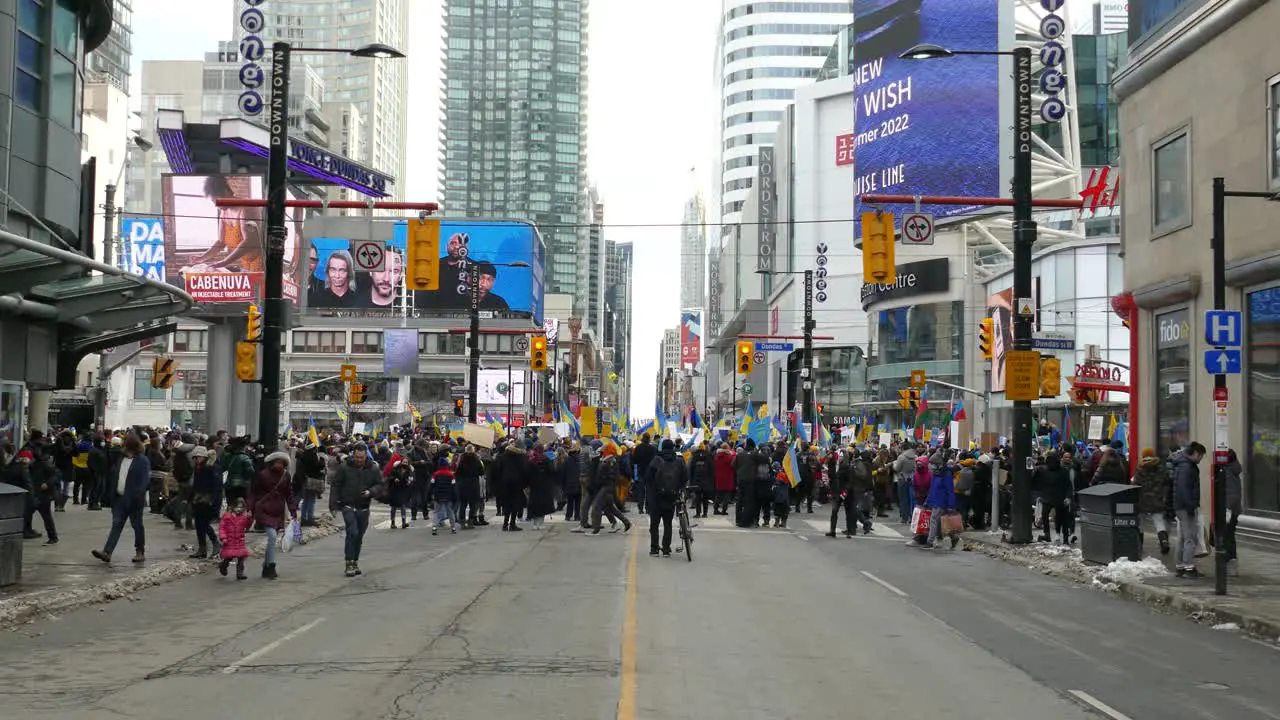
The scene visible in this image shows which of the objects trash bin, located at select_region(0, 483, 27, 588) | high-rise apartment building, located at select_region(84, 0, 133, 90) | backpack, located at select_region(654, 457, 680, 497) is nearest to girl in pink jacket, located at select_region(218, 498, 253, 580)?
trash bin, located at select_region(0, 483, 27, 588)

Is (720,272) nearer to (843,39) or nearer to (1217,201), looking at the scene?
(843,39)

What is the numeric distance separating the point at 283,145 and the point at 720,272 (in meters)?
163

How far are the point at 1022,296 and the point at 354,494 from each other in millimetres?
12162

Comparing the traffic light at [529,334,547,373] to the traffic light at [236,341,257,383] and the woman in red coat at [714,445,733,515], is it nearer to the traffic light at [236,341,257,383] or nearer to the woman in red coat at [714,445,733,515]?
the woman in red coat at [714,445,733,515]

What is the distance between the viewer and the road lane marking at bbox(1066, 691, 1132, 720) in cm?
816

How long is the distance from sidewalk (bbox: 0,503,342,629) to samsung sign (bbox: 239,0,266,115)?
785 centimetres

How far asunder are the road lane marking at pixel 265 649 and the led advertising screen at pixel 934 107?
187 ft

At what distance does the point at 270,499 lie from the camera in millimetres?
15977

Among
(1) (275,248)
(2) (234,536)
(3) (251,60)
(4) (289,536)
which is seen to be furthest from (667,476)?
(3) (251,60)

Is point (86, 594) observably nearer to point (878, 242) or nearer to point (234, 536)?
point (234, 536)

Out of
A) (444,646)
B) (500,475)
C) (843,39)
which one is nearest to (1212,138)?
(500,475)

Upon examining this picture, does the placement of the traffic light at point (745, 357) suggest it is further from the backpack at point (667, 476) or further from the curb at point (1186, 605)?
the curb at point (1186, 605)

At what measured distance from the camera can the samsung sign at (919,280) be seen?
73062 millimetres

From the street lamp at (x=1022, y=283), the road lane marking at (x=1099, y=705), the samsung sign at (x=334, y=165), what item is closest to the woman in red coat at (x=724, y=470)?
the street lamp at (x=1022, y=283)
